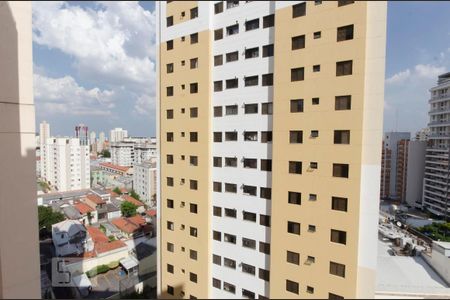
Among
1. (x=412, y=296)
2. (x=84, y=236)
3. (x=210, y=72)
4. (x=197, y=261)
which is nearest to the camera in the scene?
(x=210, y=72)

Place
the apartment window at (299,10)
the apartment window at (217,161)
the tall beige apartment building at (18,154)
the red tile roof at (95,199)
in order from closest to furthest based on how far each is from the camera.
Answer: the tall beige apartment building at (18,154), the apartment window at (299,10), the apartment window at (217,161), the red tile roof at (95,199)

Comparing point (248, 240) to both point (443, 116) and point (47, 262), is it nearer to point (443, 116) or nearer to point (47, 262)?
point (47, 262)

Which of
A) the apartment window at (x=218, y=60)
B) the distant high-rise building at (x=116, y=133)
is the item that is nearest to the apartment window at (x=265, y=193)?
the apartment window at (x=218, y=60)

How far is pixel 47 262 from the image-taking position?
759 centimetres

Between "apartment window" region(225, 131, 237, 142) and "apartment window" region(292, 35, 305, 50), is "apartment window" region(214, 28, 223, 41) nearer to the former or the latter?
"apartment window" region(292, 35, 305, 50)

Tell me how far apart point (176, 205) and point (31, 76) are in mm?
2429

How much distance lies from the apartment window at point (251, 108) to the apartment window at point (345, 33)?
1232 millimetres

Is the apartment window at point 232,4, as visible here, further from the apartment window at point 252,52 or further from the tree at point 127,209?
the tree at point 127,209

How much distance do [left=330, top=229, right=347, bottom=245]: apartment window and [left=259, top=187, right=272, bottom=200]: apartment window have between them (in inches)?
35.4

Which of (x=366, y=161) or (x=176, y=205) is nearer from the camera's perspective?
(x=366, y=161)

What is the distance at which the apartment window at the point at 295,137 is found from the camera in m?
2.82

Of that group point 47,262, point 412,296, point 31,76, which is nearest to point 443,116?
point 412,296

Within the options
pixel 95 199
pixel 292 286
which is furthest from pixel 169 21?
pixel 95 199

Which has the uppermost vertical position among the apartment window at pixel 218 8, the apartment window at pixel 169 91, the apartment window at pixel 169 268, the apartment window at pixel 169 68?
the apartment window at pixel 218 8
